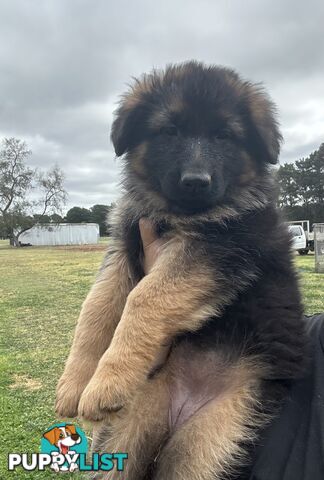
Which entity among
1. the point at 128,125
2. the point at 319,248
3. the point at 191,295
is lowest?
the point at 319,248

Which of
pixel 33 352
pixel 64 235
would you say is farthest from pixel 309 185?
pixel 33 352

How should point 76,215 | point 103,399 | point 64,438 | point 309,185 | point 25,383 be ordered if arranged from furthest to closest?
point 76,215
point 309,185
point 25,383
point 64,438
point 103,399

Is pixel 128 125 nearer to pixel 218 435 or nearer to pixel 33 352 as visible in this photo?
pixel 218 435

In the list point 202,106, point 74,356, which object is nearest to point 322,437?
point 74,356

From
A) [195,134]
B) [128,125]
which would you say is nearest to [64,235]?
[128,125]

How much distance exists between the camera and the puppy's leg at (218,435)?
192 centimetres

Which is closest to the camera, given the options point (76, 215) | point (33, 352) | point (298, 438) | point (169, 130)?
point (298, 438)

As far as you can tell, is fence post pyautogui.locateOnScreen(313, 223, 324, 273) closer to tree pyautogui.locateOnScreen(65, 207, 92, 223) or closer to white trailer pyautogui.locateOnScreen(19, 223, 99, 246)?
white trailer pyautogui.locateOnScreen(19, 223, 99, 246)

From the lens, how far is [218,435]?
1.99 m

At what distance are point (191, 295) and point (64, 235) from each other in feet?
197

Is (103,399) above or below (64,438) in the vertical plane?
above

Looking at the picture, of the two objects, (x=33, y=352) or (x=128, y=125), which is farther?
(x=33, y=352)

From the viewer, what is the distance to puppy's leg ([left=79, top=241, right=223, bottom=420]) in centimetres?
197

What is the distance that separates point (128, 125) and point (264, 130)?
915mm
